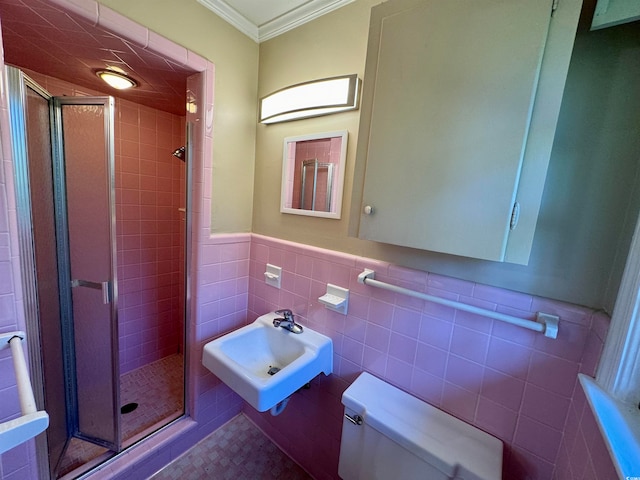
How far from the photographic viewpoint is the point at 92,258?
129 cm

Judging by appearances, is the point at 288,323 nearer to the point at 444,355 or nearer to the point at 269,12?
the point at 444,355

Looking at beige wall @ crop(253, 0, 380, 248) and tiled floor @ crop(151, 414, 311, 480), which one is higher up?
beige wall @ crop(253, 0, 380, 248)

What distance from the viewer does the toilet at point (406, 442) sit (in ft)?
2.58

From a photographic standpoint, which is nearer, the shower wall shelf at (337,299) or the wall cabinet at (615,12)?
the wall cabinet at (615,12)

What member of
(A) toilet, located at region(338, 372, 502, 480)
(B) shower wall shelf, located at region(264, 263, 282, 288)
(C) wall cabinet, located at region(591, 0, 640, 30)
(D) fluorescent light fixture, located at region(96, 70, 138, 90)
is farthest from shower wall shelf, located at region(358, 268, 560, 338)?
(D) fluorescent light fixture, located at region(96, 70, 138, 90)

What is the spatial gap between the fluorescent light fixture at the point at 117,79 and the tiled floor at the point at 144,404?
1.95m

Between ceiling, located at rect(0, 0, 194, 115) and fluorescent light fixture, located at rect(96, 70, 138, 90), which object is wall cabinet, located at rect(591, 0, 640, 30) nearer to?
→ ceiling, located at rect(0, 0, 194, 115)

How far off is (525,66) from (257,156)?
128 centimetres

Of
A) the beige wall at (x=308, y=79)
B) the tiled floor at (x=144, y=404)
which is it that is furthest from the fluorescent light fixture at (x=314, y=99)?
the tiled floor at (x=144, y=404)

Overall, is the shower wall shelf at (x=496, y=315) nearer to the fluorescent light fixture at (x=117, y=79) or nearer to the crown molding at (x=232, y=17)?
the crown molding at (x=232, y=17)

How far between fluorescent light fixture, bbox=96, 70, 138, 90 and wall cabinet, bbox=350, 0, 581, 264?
1.35 metres

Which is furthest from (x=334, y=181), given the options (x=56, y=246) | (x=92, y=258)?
(x=56, y=246)

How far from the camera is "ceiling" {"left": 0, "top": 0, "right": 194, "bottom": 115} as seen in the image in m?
0.89

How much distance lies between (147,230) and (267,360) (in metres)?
1.46
